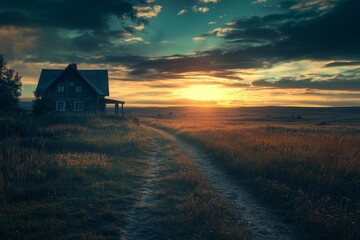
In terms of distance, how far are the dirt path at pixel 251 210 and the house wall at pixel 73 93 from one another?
106ft

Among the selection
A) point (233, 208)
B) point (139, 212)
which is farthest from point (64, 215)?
point (233, 208)

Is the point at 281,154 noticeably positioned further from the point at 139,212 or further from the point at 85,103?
the point at 85,103

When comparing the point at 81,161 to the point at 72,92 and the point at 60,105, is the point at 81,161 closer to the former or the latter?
the point at 72,92

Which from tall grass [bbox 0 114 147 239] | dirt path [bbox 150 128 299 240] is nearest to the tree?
tall grass [bbox 0 114 147 239]

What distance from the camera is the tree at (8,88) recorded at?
35.2 meters

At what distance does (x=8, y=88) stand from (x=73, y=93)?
8.26 meters

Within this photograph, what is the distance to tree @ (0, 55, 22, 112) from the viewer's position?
116 feet

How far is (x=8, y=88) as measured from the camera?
119 feet

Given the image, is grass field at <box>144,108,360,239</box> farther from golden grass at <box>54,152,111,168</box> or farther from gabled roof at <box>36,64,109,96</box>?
gabled roof at <box>36,64,109,96</box>

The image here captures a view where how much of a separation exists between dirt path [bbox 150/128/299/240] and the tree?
34.0 metres

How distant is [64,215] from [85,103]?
118 ft

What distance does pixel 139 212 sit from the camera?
688cm

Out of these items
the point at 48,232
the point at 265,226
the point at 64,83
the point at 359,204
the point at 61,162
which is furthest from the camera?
the point at 64,83

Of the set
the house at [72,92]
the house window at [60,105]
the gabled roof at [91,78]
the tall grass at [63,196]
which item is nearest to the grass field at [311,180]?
the tall grass at [63,196]
